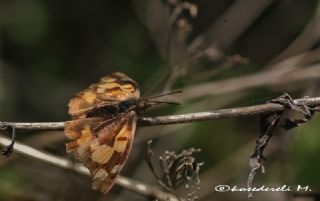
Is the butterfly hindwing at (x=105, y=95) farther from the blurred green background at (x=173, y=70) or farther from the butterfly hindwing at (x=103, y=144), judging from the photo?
the blurred green background at (x=173, y=70)

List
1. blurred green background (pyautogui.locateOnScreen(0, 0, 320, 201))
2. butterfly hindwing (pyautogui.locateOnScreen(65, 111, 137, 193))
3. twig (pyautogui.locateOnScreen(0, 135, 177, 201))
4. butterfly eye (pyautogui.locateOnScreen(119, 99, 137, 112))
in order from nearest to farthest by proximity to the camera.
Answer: butterfly hindwing (pyautogui.locateOnScreen(65, 111, 137, 193)) → butterfly eye (pyautogui.locateOnScreen(119, 99, 137, 112)) → twig (pyautogui.locateOnScreen(0, 135, 177, 201)) → blurred green background (pyautogui.locateOnScreen(0, 0, 320, 201))

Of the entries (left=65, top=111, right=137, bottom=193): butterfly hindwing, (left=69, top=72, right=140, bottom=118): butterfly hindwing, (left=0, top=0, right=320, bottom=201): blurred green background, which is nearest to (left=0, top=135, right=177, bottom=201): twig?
(left=0, top=0, right=320, bottom=201): blurred green background

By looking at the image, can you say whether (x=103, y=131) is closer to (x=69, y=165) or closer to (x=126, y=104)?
(x=126, y=104)

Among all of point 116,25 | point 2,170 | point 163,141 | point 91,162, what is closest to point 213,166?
point 163,141

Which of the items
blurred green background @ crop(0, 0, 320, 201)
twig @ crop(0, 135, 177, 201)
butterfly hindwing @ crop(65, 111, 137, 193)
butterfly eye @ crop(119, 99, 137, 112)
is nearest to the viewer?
butterfly hindwing @ crop(65, 111, 137, 193)

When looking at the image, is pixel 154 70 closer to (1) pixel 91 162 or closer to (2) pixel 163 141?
(2) pixel 163 141

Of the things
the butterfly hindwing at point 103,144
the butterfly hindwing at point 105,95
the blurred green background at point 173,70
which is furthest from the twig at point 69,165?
the butterfly hindwing at point 103,144

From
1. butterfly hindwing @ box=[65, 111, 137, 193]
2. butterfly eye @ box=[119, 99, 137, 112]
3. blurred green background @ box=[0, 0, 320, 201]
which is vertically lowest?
butterfly hindwing @ box=[65, 111, 137, 193]

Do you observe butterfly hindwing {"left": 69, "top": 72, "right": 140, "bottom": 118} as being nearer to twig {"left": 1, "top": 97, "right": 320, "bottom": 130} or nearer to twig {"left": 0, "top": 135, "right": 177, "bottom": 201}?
twig {"left": 1, "top": 97, "right": 320, "bottom": 130}
